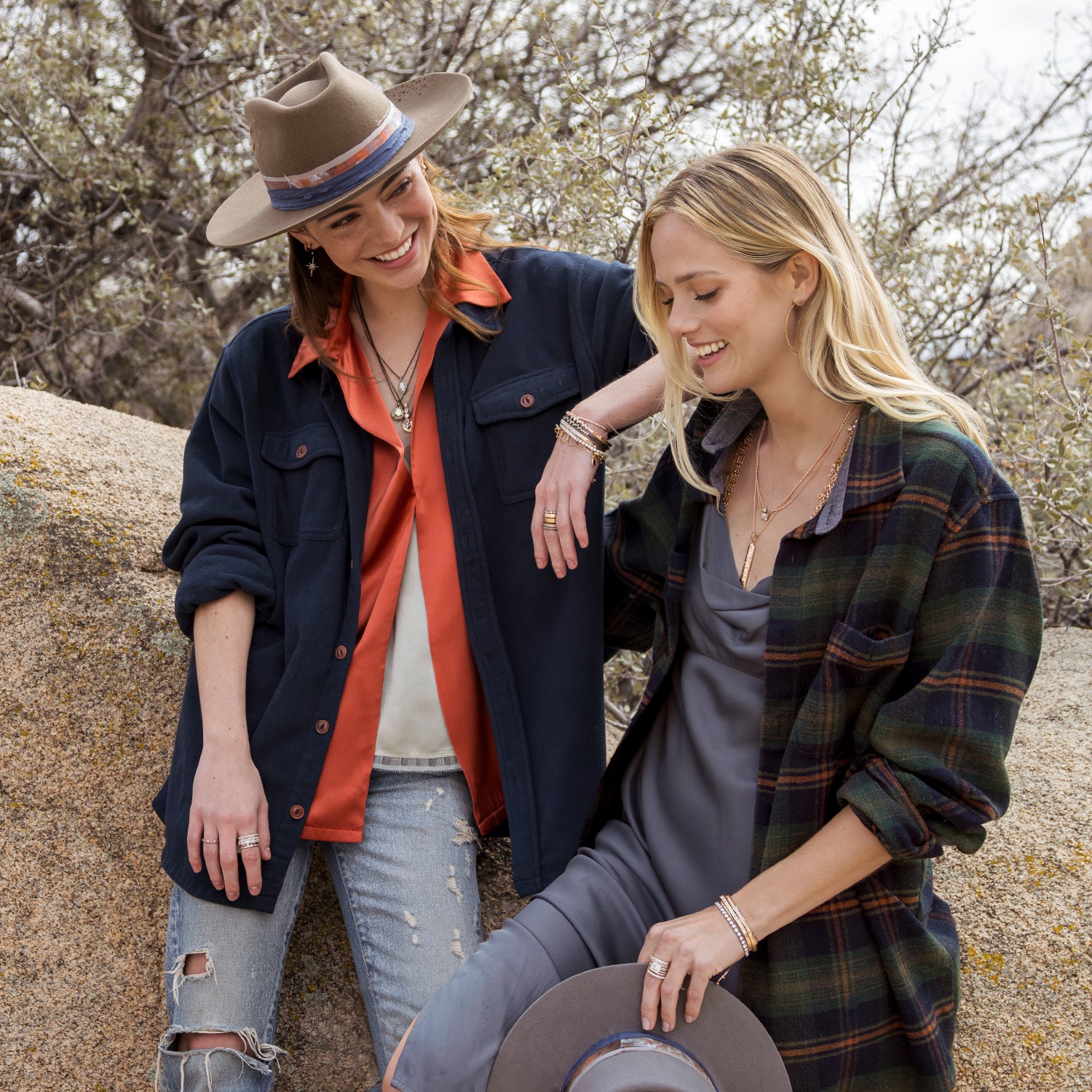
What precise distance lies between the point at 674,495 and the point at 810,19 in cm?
274

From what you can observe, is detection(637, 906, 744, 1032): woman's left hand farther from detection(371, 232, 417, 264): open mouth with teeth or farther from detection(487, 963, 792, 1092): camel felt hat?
detection(371, 232, 417, 264): open mouth with teeth

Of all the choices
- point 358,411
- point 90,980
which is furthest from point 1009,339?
point 90,980

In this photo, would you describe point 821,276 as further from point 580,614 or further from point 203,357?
point 203,357

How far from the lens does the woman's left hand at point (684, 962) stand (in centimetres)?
163

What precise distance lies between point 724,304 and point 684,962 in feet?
3.47

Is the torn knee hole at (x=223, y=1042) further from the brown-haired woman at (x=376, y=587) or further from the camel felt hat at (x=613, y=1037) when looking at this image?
the camel felt hat at (x=613, y=1037)

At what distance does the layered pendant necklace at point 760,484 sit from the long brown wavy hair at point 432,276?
59 centimetres

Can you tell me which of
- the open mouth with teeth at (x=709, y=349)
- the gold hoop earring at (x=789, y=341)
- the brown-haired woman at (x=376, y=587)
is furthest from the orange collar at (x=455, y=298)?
the gold hoop earring at (x=789, y=341)

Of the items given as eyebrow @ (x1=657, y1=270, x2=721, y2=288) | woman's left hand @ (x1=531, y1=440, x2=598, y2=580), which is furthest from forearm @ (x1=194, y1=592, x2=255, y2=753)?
eyebrow @ (x1=657, y1=270, x2=721, y2=288)

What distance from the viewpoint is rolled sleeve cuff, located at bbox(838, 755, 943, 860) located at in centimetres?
164

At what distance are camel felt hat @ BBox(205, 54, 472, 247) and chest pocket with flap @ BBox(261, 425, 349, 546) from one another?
41cm

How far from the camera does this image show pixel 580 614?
223cm

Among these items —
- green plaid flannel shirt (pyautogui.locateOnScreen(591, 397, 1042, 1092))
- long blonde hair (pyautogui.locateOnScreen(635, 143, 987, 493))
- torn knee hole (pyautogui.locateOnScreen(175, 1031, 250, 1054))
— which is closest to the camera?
green plaid flannel shirt (pyautogui.locateOnScreen(591, 397, 1042, 1092))

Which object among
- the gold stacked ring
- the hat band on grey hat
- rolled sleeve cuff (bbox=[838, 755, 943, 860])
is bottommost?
the hat band on grey hat
